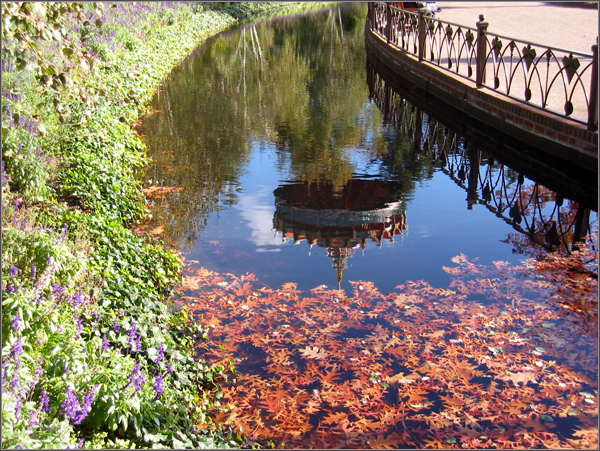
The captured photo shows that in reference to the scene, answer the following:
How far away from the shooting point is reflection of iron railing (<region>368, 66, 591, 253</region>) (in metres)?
9.05

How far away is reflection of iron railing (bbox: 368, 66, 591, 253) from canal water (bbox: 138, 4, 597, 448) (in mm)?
43

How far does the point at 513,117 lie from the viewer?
12.6 m

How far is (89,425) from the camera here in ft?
14.4

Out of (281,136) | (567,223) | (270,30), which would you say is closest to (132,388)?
(567,223)

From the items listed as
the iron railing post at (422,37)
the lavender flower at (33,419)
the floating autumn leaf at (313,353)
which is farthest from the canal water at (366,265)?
the iron railing post at (422,37)

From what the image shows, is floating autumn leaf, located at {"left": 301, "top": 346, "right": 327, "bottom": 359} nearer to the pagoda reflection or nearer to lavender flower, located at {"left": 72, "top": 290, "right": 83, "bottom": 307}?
the pagoda reflection

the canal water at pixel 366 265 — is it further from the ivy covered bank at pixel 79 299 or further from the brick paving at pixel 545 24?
the brick paving at pixel 545 24

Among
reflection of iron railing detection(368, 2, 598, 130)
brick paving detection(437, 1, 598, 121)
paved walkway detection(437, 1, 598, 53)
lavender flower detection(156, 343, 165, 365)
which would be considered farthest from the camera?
paved walkway detection(437, 1, 598, 53)

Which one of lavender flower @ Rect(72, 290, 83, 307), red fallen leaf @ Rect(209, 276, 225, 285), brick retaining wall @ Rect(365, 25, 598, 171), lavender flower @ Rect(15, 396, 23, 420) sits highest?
brick retaining wall @ Rect(365, 25, 598, 171)

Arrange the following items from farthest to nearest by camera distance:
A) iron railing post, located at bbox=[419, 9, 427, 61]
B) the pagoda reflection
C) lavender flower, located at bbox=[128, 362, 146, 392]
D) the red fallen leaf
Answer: iron railing post, located at bbox=[419, 9, 427, 61] < the pagoda reflection < the red fallen leaf < lavender flower, located at bbox=[128, 362, 146, 392]

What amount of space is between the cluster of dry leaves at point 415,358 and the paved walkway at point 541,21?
13.7m

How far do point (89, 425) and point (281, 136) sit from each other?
11.1 meters

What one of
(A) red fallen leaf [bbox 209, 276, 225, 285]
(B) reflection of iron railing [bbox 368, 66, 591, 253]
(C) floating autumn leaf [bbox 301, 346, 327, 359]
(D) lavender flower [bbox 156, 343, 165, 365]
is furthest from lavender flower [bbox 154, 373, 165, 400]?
(B) reflection of iron railing [bbox 368, 66, 591, 253]

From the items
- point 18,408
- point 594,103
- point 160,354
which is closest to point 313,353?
point 160,354
